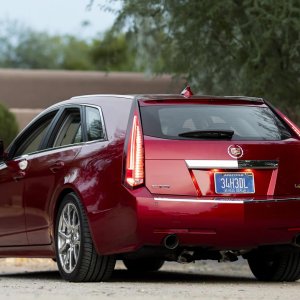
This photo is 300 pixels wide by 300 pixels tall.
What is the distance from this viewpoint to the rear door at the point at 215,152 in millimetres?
9875

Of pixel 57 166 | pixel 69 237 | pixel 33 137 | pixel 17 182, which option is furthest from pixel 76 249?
pixel 33 137

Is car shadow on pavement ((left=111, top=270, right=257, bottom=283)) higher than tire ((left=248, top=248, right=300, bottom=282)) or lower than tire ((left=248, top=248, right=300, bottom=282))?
lower

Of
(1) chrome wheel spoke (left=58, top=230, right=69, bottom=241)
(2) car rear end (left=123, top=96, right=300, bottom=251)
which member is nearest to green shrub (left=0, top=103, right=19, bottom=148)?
(1) chrome wheel spoke (left=58, top=230, right=69, bottom=241)

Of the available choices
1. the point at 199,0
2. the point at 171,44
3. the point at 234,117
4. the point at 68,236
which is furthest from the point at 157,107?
the point at 171,44

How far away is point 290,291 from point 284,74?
8163 millimetres

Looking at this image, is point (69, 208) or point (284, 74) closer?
point (69, 208)

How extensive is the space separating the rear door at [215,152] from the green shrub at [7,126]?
68.5 feet

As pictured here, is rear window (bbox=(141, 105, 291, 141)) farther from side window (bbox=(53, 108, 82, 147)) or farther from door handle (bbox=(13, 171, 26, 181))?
door handle (bbox=(13, 171, 26, 181))

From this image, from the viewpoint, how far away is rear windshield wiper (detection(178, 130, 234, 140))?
33.2 feet

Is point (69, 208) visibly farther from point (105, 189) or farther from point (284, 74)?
point (284, 74)

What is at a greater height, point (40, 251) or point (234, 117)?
point (234, 117)

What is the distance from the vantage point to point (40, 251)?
11297mm

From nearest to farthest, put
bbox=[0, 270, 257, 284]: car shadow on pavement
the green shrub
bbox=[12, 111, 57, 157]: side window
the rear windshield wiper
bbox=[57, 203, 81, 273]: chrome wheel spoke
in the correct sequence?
the rear windshield wiper, bbox=[57, 203, 81, 273]: chrome wheel spoke, bbox=[0, 270, 257, 284]: car shadow on pavement, bbox=[12, 111, 57, 157]: side window, the green shrub

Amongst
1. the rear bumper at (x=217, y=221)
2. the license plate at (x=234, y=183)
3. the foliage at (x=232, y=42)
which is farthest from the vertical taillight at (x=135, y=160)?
the foliage at (x=232, y=42)
